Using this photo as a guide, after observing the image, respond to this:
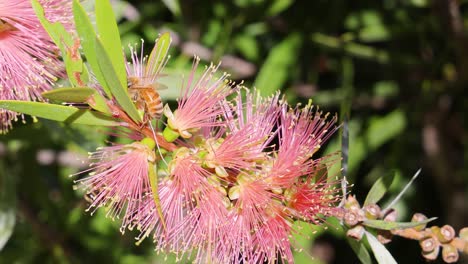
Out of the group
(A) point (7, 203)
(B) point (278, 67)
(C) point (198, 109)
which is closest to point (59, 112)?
(C) point (198, 109)

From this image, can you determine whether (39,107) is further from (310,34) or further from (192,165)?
(310,34)

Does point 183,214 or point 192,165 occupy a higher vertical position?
point 192,165

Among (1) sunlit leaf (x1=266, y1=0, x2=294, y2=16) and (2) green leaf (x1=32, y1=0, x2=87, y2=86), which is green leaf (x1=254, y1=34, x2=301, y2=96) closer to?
(1) sunlit leaf (x1=266, y1=0, x2=294, y2=16)

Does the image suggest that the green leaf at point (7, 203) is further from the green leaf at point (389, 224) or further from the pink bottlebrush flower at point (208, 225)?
the green leaf at point (389, 224)

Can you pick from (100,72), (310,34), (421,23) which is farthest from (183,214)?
(421,23)

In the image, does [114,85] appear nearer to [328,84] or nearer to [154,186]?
[154,186]

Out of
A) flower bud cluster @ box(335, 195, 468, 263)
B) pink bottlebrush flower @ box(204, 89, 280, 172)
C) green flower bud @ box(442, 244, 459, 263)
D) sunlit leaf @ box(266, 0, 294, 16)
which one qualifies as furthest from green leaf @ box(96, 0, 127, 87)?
sunlit leaf @ box(266, 0, 294, 16)

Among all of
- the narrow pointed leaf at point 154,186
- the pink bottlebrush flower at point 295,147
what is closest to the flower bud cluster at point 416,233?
the pink bottlebrush flower at point 295,147
